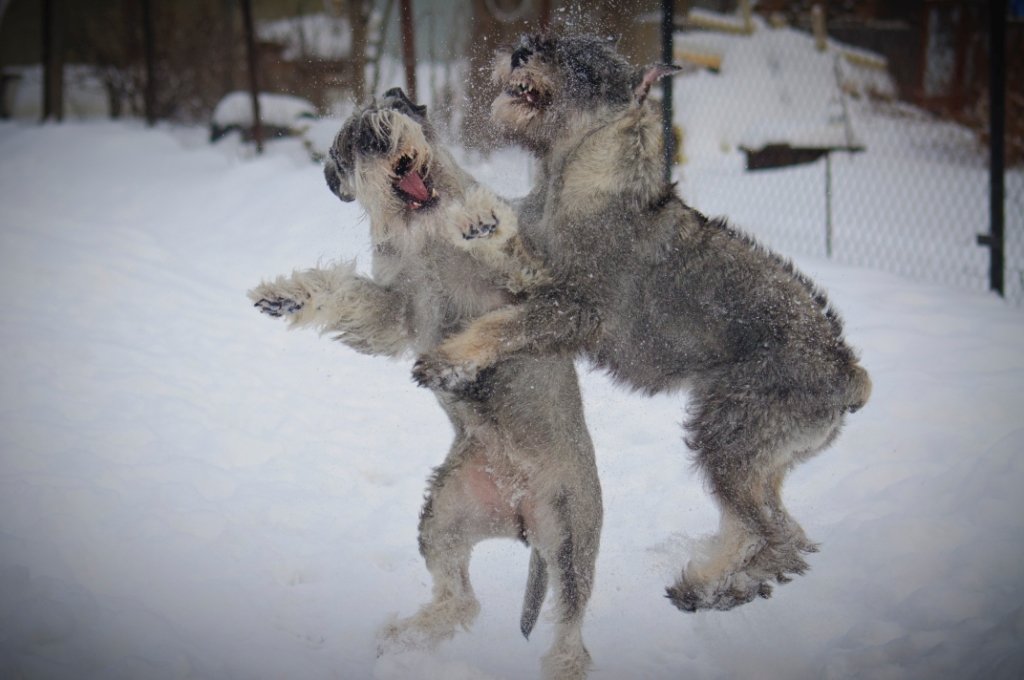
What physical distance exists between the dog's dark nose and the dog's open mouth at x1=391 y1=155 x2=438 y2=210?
690 millimetres

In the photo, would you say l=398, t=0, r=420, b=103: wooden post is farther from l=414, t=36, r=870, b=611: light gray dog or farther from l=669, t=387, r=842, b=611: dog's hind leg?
l=669, t=387, r=842, b=611: dog's hind leg

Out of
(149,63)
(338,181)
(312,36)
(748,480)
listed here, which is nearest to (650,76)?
(338,181)

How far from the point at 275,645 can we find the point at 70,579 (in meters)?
0.78

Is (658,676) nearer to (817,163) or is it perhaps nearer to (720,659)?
(720,659)

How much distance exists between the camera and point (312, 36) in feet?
39.6

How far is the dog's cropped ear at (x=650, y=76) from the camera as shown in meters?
3.39

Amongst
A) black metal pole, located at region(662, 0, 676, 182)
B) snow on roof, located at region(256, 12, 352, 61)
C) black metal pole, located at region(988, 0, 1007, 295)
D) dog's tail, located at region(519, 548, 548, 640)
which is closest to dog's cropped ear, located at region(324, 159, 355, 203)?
dog's tail, located at region(519, 548, 548, 640)

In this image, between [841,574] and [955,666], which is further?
[841,574]

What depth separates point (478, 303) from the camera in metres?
3.35

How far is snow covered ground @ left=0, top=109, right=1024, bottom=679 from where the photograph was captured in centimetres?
305

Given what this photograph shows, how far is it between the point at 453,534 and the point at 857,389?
1744 millimetres

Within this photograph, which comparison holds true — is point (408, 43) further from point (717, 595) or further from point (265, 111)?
point (717, 595)

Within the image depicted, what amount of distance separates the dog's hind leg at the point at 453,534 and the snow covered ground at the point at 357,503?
0.10 m

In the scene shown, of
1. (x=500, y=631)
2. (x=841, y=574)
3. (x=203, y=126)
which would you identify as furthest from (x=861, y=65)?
(x=500, y=631)
